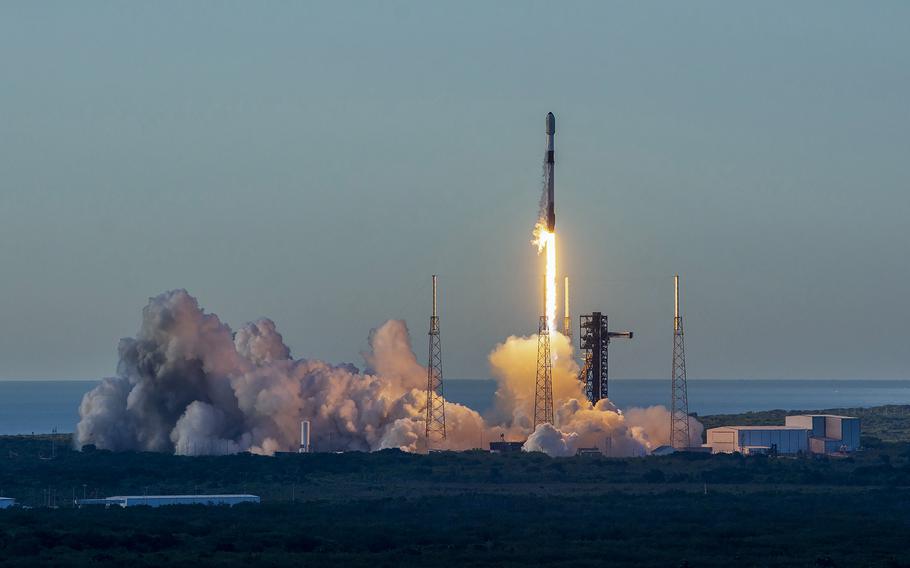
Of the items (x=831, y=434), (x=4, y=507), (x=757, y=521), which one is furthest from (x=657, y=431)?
(x=4, y=507)

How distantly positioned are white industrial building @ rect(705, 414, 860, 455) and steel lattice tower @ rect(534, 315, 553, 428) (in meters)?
14.2

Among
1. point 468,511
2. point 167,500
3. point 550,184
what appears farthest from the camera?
point 550,184

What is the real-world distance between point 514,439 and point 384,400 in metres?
9.29

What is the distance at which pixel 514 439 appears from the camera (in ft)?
420

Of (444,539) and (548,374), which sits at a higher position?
(548,374)

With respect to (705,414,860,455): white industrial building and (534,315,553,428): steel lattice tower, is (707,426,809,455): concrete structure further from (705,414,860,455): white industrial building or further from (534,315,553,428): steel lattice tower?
(534,315,553,428): steel lattice tower

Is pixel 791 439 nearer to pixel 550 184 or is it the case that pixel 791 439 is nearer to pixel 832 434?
pixel 832 434

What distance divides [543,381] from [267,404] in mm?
18161

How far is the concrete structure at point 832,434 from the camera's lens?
130m

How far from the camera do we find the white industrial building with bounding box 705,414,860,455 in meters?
130

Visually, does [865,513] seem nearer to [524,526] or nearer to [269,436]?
[524,526]

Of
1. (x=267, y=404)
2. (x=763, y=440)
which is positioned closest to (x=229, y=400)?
(x=267, y=404)

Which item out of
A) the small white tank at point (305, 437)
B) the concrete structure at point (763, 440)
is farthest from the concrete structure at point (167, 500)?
the concrete structure at point (763, 440)

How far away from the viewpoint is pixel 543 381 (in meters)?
122
